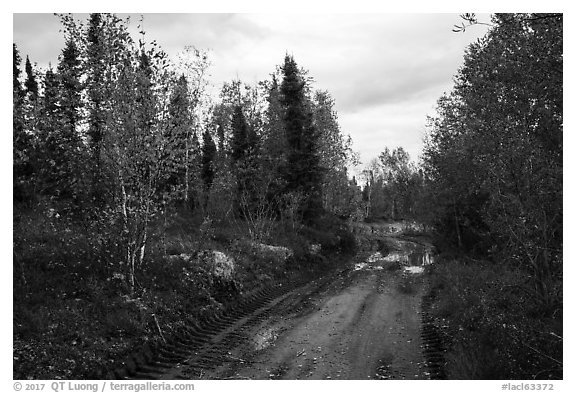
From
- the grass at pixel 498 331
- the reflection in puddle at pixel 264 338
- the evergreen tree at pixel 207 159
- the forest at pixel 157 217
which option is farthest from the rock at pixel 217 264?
the evergreen tree at pixel 207 159

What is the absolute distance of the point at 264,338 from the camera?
11.2m

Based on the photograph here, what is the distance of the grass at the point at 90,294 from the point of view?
8.24 metres

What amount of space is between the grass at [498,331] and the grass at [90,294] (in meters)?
7.58

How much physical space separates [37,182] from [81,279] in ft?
27.2

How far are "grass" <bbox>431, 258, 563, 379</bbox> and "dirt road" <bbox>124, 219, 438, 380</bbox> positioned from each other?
104 centimetres

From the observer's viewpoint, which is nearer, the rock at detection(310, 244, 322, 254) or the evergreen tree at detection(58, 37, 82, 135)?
the evergreen tree at detection(58, 37, 82, 135)

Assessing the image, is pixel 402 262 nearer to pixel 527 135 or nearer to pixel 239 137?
pixel 239 137

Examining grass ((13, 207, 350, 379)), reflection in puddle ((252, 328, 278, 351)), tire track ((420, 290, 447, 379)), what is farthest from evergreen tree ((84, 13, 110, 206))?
tire track ((420, 290, 447, 379))

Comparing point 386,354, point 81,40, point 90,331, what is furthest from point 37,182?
point 386,354

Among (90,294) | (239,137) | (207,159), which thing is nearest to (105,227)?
(90,294)

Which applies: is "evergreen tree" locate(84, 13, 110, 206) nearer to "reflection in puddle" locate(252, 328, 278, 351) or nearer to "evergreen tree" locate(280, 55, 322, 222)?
"reflection in puddle" locate(252, 328, 278, 351)

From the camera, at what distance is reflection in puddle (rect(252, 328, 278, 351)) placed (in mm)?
10527

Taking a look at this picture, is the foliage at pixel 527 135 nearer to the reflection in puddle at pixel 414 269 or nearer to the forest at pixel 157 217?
the forest at pixel 157 217
